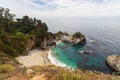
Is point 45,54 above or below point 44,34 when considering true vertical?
below

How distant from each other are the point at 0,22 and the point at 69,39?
31.0m

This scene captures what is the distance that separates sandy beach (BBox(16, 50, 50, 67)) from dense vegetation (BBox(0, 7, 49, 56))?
2.98 meters

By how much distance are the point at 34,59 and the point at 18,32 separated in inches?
629

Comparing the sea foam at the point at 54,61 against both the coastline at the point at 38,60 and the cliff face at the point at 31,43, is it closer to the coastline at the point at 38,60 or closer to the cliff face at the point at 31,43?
the coastline at the point at 38,60

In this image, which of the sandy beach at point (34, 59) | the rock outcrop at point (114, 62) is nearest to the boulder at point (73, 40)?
the sandy beach at point (34, 59)

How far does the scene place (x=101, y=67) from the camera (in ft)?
138

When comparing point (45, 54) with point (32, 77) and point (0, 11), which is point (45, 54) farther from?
point (32, 77)

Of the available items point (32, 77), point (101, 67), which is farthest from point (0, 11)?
point (32, 77)

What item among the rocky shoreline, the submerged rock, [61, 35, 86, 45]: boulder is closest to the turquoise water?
the rocky shoreline

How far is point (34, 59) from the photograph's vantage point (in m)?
45.6

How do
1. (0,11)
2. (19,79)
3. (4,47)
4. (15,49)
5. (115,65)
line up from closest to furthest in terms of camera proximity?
(19,79)
(115,65)
(4,47)
(15,49)
(0,11)

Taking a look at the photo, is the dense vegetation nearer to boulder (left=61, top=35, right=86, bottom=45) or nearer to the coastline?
the coastline

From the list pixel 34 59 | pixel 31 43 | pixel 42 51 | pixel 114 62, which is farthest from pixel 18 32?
pixel 114 62

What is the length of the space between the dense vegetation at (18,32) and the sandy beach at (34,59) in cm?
298
